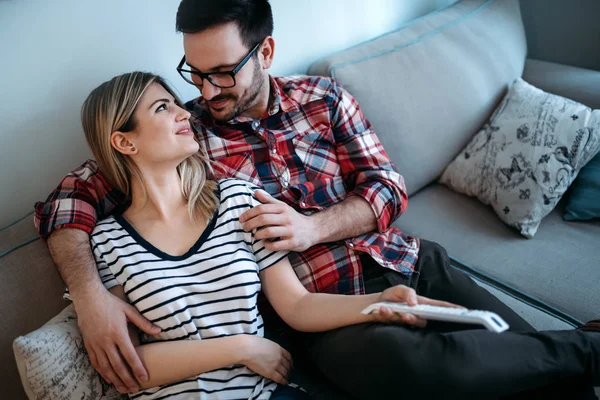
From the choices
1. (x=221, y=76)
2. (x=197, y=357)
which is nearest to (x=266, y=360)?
(x=197, y=357)

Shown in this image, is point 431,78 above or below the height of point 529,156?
above

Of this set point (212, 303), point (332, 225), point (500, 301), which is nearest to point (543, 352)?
point (500, 301)

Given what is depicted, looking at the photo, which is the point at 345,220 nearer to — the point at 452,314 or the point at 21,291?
the point at 452,314

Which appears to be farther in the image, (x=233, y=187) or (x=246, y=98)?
(x=246, y=98)

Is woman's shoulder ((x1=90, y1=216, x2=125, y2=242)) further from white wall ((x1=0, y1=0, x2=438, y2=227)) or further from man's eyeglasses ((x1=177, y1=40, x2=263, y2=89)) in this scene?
man's eyeglasses ((x1=177, y1=40, x2=263, y2=89))

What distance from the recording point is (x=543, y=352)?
108cm

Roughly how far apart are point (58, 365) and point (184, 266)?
1.13 ft

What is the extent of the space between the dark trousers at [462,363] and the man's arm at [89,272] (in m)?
0.49

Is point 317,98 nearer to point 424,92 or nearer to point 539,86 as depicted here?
point 424,92

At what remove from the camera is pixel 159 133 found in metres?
1.27

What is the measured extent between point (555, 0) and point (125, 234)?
7.28 ft

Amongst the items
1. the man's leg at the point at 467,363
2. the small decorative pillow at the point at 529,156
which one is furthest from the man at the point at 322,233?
the small decorative pillow at the point at 529,156

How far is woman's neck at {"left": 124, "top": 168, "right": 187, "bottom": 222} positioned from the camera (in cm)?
133

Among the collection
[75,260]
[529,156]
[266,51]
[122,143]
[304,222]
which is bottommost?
[529,156]
